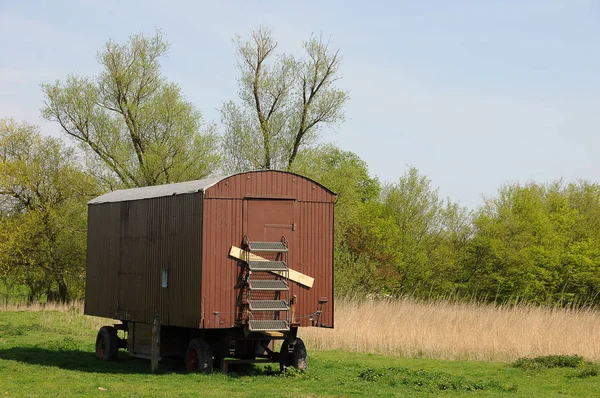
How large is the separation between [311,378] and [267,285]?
2.05 m

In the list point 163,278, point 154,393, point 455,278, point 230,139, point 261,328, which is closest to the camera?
point 154,393

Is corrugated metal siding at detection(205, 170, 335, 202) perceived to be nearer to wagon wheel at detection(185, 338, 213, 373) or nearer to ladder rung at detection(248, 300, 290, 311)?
Answer: ladder rung at detection(248, 300, 290, 311)

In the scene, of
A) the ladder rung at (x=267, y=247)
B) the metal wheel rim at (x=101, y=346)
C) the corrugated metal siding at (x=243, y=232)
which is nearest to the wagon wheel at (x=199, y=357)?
the corrugated metal siding at (x=243, y=232)

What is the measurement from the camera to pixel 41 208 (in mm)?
44344

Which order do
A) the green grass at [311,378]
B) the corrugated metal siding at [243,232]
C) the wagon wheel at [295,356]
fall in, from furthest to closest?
the wagon wheel at [295,356]
the corrugated metal siding at [243,232]
the green grass at [311,378]

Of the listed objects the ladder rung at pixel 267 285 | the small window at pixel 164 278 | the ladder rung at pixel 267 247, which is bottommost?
the ladder rung at pixel 267 285

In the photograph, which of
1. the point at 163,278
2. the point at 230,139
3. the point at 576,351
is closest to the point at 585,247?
the point at 230,139

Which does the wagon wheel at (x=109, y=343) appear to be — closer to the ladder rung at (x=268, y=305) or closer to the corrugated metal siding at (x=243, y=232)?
the corrugated metal siding at (x=243, y=232)

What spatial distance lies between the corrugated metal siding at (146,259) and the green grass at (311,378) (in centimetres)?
130

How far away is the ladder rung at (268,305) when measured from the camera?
1761cm

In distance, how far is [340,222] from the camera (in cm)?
4219

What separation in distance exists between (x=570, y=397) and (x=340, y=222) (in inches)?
1049

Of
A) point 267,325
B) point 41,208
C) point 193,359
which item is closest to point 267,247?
point 267,325

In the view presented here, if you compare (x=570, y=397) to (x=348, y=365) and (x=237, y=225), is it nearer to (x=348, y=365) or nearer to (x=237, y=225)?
(x=348, y=365)
